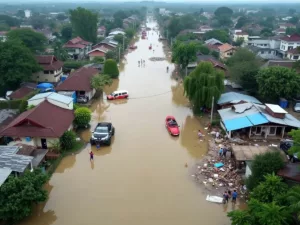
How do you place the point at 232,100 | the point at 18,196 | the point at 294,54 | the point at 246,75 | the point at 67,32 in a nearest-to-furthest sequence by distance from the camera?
the point at 18,196 < the point at 232,100 < the point at 246,75 < the point at 294,54 < the point at 67,32

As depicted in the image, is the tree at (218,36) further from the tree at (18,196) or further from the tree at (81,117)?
the tree at (18,196)

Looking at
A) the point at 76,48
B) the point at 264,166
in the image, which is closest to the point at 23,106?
the point at 264,166

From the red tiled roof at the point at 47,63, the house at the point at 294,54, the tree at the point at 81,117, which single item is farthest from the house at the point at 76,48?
the house at the point at 294,54

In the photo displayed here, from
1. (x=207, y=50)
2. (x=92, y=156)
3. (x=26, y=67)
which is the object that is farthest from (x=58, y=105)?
(x=207, y=50)

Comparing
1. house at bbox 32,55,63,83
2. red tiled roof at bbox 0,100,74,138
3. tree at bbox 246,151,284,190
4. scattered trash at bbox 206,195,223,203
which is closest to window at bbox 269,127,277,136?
tree at bbox 246,151,284,190

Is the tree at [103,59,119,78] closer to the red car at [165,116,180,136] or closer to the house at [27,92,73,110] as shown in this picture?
the house at [27,92,73,110]

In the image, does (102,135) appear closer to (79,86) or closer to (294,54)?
Answer: (79,86)
